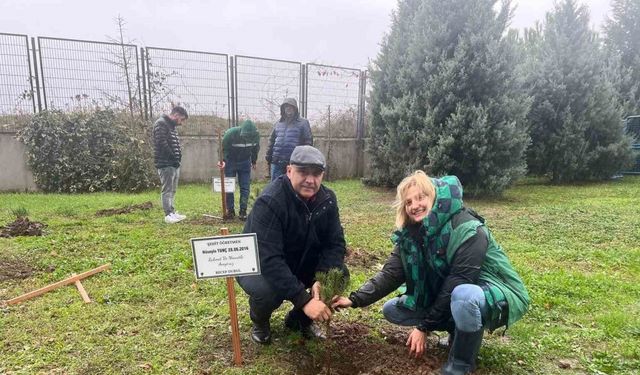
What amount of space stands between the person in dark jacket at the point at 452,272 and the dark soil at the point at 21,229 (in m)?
4.65

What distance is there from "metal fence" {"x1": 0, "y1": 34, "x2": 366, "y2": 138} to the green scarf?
9.35 meters

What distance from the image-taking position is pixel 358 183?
478 inches

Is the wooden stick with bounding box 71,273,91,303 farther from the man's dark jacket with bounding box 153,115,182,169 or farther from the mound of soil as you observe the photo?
the man's dark jacket with bounding box 153,115,182,169

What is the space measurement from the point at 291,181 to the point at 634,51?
18.7 m

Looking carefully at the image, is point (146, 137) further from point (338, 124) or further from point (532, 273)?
point (532, 273)

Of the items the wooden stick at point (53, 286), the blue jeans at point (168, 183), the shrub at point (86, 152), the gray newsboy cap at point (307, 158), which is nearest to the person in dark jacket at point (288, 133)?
the blue jeans at point (168, 183)

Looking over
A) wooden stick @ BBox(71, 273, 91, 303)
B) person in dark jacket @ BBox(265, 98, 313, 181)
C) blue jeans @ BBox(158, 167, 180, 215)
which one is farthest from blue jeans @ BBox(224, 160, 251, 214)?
wooden stick @ BBox(71, 273, 91, 303)

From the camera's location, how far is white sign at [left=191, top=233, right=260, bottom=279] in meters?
2.42

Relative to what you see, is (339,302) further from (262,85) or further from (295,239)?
(262,85)

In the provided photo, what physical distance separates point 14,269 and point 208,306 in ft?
7.00

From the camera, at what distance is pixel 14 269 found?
14.0 ft

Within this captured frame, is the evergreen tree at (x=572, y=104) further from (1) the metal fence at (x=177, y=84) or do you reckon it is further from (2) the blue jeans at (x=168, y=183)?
(2) the blue jeans at (x=168, y=183)

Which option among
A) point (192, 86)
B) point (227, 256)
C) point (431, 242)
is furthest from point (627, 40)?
point (227, 256)

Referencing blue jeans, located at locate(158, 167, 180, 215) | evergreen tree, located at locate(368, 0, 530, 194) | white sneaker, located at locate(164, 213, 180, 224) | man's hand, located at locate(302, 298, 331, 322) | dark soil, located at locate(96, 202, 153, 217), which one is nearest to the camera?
man's hand, located at locate(302, 298, 331, 322)
